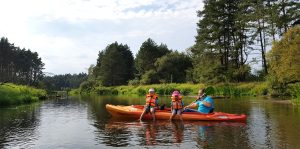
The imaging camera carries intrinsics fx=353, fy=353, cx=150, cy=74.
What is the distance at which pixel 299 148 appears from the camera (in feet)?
34.9

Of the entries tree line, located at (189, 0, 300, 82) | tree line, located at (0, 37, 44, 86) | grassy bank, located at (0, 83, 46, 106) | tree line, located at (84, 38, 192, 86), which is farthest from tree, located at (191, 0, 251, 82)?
tree line, located at (0, 37, 44, 86)

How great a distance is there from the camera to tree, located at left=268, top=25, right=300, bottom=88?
88.9ft

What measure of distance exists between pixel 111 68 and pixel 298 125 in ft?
221

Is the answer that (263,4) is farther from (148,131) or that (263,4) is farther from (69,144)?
(69,144)

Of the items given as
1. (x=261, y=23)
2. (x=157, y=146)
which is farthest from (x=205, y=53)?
(x=157, y=146)

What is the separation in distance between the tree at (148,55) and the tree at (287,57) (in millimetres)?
44572

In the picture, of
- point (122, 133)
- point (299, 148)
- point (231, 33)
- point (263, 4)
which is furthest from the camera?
point (231, 33)

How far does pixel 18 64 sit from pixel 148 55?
113 feet

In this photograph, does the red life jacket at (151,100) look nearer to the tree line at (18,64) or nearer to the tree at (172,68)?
the tree at (172,68)

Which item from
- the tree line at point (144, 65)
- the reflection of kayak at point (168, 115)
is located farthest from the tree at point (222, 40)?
the reflection of kayak at point (168, 115)

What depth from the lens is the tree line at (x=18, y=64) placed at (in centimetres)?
7672

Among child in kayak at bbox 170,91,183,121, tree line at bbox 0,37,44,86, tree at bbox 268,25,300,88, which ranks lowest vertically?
child in kayak at bbox 170,91,183,121

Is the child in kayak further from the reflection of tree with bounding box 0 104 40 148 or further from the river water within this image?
the reflection of tree with bounding box 0 104 40 148

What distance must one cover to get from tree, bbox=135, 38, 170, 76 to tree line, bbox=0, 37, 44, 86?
72.9 feet
